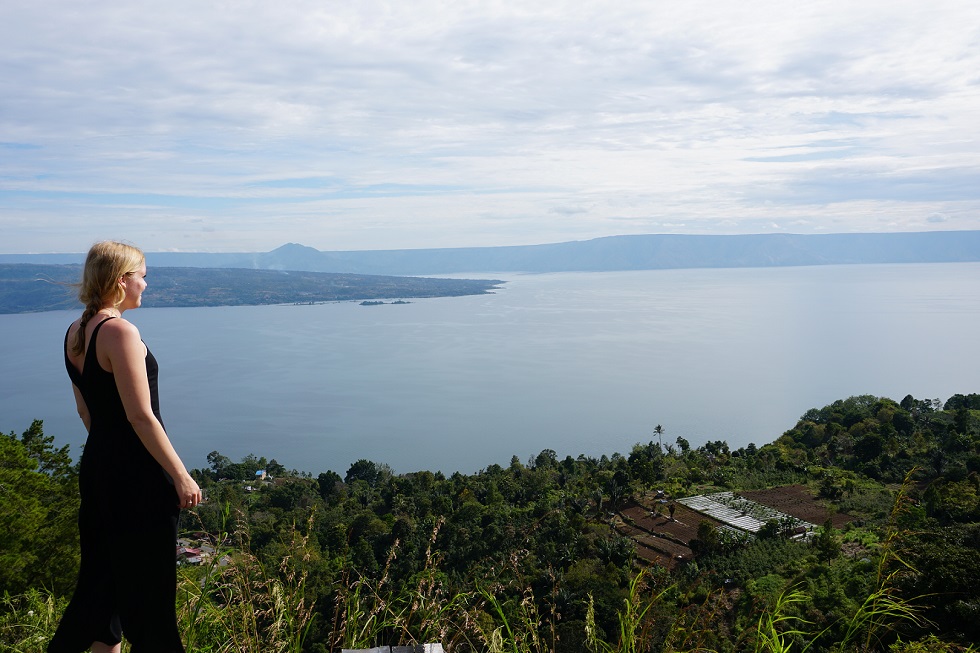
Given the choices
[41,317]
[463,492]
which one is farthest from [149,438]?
[41,317]

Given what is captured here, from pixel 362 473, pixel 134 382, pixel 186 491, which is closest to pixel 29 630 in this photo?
pixel 186 491

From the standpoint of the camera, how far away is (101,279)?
50.7 inches

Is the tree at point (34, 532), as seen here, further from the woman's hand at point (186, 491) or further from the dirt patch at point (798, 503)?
the dirt patch at point (798, 503)

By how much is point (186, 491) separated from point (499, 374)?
42.4 meters

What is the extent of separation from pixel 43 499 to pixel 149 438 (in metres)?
6.58

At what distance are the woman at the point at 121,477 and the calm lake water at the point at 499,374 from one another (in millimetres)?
27462

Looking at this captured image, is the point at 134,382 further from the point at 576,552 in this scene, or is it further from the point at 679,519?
the point at 679,519

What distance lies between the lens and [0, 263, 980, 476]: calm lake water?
32156 mm

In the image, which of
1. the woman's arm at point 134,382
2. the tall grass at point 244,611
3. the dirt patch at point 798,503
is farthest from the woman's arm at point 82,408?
the dirt patch at point 798,503

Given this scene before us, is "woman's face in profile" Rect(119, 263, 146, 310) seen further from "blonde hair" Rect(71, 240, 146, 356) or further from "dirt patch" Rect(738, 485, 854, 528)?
"dirt patch" Rect(738, 485, 854, 528)

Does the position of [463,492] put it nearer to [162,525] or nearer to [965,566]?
[965,566]

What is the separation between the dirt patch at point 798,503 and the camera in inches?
539

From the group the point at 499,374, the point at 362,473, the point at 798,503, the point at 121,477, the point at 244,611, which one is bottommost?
the point at 362,473

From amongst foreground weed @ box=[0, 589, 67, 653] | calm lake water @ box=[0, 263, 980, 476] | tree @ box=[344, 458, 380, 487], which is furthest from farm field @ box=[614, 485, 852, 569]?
calm lake water @ box=[0, 263, 980, 476]
